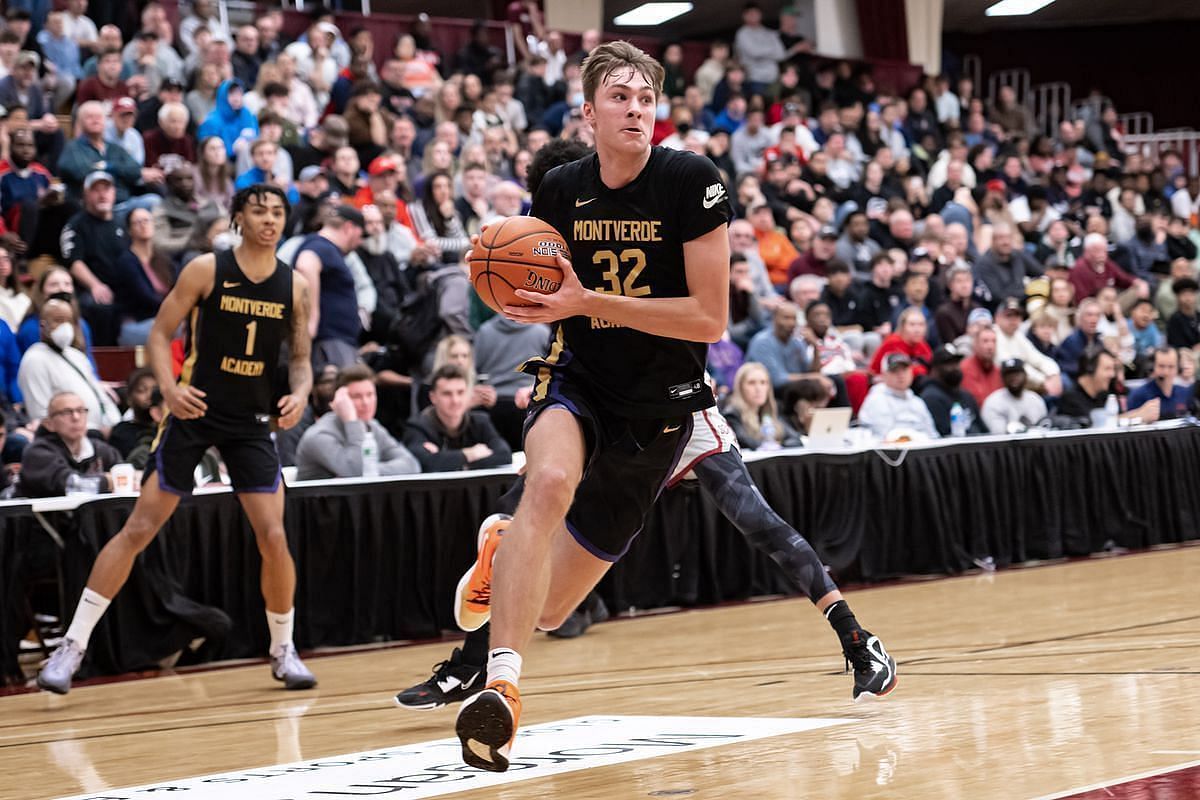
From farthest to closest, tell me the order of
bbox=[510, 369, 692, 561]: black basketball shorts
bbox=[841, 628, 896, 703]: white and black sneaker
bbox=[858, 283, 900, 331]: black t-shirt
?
bbox=[858, 283, 900, 331]: black t-shirt
bbox=[841, 628, 896, 703]: white and black sneaker
bbox=[510, 369, 692, 561]: black basketball shorts

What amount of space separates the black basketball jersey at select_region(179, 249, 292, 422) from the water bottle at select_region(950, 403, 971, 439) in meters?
6.10

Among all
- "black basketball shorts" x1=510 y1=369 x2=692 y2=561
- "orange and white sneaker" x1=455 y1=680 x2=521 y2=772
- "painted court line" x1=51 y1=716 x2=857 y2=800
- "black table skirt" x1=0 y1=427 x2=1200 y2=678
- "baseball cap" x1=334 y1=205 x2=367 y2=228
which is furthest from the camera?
"baseball cap" x1=334 y1=205 x2=367 y2=228

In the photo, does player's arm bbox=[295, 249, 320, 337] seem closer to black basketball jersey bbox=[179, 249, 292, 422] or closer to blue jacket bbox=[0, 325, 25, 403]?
blue jacket bbox=[0, 325, 25, 403]

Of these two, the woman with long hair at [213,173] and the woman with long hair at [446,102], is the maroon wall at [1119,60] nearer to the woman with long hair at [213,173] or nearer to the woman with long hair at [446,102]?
the woman with long hair at [446,102]

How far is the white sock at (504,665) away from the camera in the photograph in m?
3.83

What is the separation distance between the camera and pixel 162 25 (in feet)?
46.1

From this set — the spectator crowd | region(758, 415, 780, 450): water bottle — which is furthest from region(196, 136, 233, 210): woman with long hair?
region(758, 415, 780, 450): water bottle

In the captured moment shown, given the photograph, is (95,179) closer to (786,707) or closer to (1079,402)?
(786,707)

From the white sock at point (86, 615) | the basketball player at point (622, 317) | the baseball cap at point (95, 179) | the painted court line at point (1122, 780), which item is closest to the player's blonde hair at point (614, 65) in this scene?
the basketball player at point (622, 317)

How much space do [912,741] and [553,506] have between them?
50.1 inches

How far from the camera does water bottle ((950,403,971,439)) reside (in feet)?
37.8

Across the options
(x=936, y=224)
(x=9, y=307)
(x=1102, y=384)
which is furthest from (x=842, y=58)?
(x=9, y=307)

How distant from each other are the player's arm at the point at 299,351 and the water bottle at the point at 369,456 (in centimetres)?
193

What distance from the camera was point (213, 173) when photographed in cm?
1222
